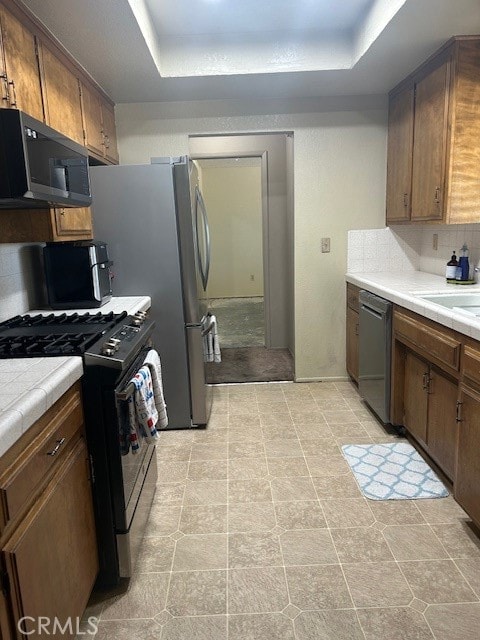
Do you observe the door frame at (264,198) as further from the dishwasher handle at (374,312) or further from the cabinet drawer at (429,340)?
the cabinet drawer at (429,340)

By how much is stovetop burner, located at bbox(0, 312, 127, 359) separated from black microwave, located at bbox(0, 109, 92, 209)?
1.69 ft

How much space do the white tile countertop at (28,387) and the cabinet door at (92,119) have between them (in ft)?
5.79

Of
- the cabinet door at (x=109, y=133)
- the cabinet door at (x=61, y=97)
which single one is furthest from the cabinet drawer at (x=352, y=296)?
the cabinet door at (x=61, y=97)

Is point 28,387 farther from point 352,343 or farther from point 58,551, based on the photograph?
point 352,343

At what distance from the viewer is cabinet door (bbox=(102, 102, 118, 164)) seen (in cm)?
311

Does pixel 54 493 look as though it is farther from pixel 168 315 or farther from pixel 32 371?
pixel 168 315

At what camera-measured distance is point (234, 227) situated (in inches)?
308

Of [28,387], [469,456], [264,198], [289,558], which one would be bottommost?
[289,558]

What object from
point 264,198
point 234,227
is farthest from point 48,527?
point 234,227

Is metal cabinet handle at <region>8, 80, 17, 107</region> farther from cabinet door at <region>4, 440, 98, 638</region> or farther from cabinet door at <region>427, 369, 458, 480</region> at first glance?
cabinet door at <region>427, 369, 458, 480</region>

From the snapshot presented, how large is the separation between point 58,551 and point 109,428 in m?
0.40

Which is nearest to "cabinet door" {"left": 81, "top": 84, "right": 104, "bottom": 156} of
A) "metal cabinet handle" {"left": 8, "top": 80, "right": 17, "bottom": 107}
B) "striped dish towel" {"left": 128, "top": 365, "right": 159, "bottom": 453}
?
"metal cabinet handle" {"left": 8, "top": 80, "right": 17, "bottom": 107}

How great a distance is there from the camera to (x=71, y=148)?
75.4 inches

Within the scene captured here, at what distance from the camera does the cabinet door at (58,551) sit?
3.31 ft
